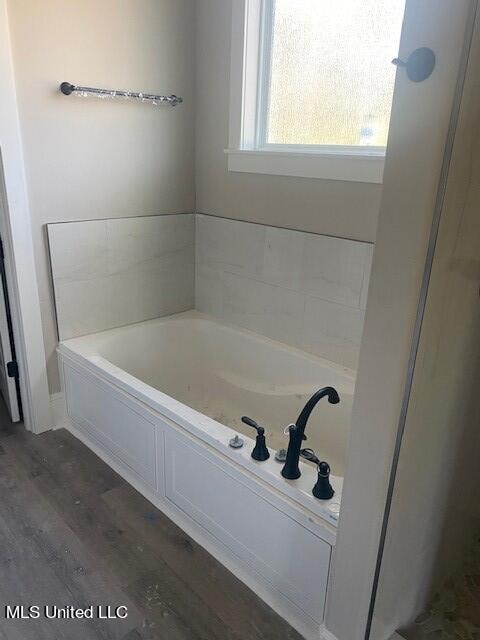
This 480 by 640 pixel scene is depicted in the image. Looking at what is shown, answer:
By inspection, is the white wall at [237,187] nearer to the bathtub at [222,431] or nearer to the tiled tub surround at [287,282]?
the tiled tub surround at [287,282]

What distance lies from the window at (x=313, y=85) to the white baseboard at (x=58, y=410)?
158 centimetres

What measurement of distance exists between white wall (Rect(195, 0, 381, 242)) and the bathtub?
26.1 inches

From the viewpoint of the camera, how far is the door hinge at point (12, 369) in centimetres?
248

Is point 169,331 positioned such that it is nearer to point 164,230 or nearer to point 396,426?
point 164,230

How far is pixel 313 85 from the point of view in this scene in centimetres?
220

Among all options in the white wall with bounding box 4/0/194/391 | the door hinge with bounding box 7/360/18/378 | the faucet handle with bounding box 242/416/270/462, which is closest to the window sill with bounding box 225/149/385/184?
the white wall with bounding box 4/0/194/391

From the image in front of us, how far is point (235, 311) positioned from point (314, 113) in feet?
3.70

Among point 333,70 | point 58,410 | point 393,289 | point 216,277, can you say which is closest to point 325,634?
point 393,289

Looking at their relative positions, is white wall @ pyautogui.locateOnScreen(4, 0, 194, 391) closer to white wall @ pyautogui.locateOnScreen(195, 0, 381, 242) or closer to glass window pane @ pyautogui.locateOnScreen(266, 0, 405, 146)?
white wall @ pyautogui.locateOnScreen(195, 0, 381, 242)

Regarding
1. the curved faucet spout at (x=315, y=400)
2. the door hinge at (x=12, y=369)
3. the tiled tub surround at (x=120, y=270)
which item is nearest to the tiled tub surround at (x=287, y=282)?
the tiled tub surround at (x=120, y=270)

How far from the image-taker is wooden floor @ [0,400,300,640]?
1515mm

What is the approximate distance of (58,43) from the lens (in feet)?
6.95

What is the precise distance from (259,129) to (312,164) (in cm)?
47

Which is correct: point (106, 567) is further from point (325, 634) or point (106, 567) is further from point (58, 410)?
point (58, 410)
